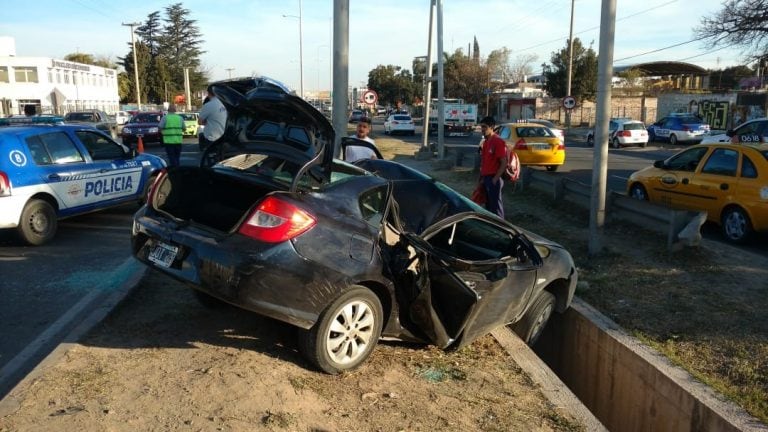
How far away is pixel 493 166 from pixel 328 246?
219 inches

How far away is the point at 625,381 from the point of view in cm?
525

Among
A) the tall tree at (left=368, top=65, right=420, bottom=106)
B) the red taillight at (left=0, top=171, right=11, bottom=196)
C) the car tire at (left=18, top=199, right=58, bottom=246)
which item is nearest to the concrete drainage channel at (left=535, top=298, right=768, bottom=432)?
the car tire at (left=18, top=199, right=58, bottom=246)

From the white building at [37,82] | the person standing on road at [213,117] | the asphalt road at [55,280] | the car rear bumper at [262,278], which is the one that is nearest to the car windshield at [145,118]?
the asphalt road at [55,280]

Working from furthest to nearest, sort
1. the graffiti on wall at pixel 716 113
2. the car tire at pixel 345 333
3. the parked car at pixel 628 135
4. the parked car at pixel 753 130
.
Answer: the graffiti on wall at pixel 716 113 → the parked car at pixel 628 135 → the parked car at pixel 753 130 → the car tire at pixel 345 333

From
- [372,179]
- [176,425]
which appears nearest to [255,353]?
[176,425]

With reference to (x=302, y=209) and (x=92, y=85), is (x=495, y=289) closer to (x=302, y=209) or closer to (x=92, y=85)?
(x=302, y=209)

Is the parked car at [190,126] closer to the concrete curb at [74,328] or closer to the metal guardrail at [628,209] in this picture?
the metal guardrail at [628,209]

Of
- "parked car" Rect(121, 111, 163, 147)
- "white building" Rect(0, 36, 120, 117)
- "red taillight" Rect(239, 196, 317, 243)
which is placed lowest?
"parked car" Rect(121, 111, 163, 147)

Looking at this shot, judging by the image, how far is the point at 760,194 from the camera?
339 inches

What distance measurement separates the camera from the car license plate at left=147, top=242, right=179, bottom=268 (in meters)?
4.19

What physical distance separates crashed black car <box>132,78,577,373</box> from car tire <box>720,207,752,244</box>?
15.5ft

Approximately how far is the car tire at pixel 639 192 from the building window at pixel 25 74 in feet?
214

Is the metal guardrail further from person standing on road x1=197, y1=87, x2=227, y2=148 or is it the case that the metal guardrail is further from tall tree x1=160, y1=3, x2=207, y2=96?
tall tree x1=160, y1=3, x2=207, y2=96

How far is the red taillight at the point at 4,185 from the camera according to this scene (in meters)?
7.39
